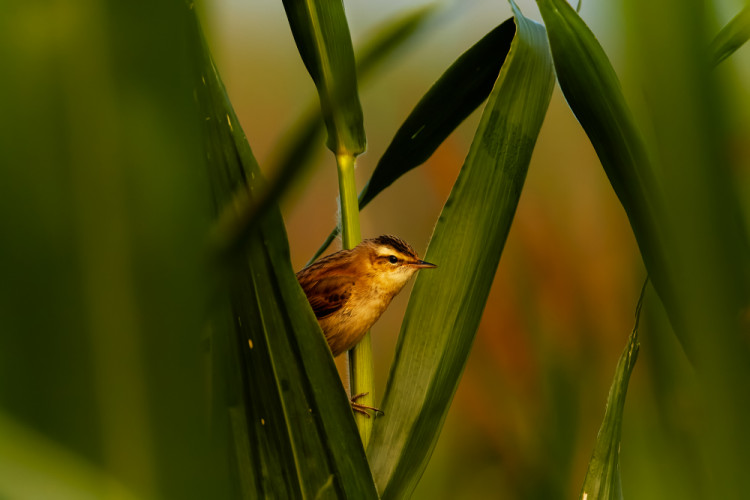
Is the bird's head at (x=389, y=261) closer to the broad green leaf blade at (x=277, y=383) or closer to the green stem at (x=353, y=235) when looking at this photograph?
the green stem at (x=353, y=235)

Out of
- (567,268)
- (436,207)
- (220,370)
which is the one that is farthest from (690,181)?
(436,207)

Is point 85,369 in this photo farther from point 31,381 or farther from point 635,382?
point 635,382

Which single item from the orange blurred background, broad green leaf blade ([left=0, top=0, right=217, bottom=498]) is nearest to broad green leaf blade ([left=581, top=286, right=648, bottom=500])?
the orange blurred background

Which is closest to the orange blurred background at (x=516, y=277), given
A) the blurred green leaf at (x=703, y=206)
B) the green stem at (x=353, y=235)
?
the green stem at (x=353, y=235)

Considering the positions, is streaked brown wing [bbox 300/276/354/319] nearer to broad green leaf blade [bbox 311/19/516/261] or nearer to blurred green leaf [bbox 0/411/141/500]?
broad green leaf blade [bbox 311/19/516/261]

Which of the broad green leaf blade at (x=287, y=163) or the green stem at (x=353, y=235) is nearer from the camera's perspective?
the broad green leaf blade at (x=287, y=163)
